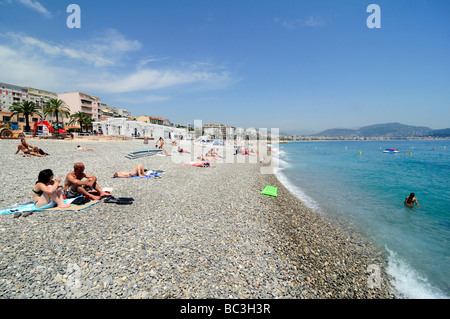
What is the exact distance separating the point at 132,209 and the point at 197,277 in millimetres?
3750

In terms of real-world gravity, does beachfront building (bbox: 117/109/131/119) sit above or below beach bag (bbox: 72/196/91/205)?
above

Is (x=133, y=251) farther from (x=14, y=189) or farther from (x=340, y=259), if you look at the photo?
(x=14, y=189)

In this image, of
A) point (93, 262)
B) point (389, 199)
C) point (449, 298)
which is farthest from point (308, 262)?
point (389, 199)

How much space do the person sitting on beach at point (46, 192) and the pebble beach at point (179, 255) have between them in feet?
1.69

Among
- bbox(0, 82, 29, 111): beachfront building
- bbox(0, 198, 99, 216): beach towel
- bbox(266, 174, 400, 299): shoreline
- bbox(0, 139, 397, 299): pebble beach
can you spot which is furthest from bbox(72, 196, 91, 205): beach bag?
bbox(0, 82, 29, 111): beachfront building

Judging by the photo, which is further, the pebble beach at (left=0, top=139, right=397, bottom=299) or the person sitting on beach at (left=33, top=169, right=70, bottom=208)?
the person sitting on beach at (left=33, top=169, right=70, bottom=208)

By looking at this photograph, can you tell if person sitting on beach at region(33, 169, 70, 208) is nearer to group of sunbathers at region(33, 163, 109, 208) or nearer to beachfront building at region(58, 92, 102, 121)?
group of sunbathers at region(33, 163, 109, 208)

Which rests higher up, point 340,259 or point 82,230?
point 82,230

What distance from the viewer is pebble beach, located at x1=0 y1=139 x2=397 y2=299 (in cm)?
322

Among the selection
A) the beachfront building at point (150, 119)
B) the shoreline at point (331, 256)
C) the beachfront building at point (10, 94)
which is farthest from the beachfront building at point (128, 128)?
the beachfront building at point (10, 94)

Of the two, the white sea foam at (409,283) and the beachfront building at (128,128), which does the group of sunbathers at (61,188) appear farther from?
the beachfront building at (128,128)

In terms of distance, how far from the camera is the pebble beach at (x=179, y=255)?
10.6 feet

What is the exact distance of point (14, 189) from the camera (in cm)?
718

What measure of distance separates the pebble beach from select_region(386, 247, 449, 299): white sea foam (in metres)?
0.24
